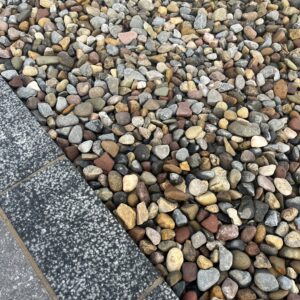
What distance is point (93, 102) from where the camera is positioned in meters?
1.87

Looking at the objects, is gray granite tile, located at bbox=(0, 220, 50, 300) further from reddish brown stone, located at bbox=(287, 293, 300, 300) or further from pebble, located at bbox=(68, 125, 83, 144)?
reddish brown stone, located at bbox=(287, 293, 300, 300)

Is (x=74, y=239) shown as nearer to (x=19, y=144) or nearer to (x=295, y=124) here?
(x=19, y=144)

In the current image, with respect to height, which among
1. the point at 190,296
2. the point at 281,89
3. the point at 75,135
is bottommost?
the point at 190,296

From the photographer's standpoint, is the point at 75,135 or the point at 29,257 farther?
the point at 75,135

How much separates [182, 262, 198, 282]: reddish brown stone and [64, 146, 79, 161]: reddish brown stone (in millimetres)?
621

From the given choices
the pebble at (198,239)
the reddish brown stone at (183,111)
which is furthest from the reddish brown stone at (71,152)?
the pebble at (198,239)

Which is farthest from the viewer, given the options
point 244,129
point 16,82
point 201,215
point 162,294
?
point 16,82

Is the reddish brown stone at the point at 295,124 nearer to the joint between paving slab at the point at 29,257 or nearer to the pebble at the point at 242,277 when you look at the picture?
the pebble at the point at 242,277

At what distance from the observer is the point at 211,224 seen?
60.4 inches

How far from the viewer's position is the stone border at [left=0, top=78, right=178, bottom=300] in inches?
52.9

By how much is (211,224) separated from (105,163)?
480 millimetres

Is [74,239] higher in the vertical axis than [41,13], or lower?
lower

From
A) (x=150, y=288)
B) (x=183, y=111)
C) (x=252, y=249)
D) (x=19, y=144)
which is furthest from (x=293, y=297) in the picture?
(x=19, y=144)

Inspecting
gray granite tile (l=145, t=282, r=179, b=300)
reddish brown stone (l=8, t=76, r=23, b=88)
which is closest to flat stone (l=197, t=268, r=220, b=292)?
gray granite tile (l=145, t=282, r=179, b=300)
